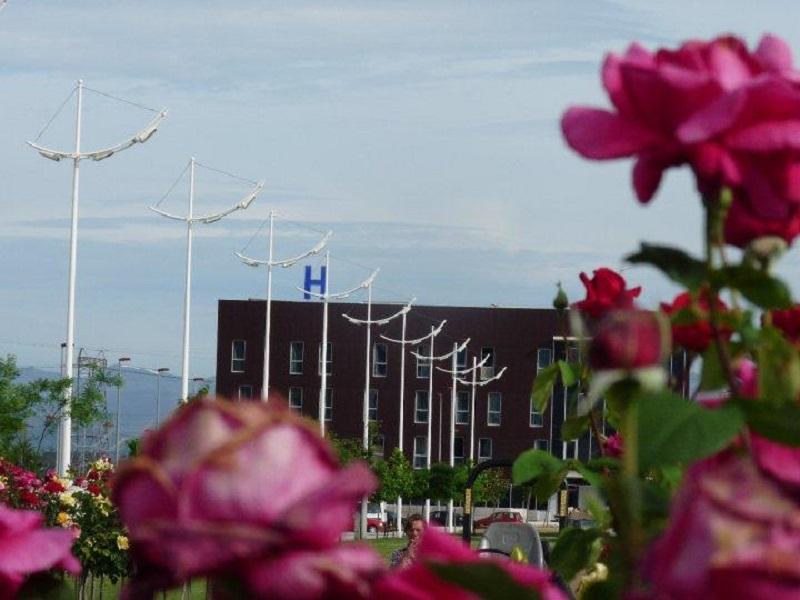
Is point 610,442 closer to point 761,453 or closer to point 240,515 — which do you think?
point 761,453

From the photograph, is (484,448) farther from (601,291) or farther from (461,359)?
(601,291)

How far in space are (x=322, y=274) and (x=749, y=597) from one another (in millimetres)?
56625

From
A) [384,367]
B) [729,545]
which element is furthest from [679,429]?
[384,367]

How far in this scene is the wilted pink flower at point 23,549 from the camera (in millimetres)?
815

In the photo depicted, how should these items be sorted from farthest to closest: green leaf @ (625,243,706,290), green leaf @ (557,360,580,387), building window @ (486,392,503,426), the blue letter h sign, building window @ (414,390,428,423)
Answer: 1. building window @ (414,390,428,423)
2. building window @ (486,392,503,426)
3. the blue letter h sign
4. green leaf @ (557,360,580,387)
5. green leaf @ (625,243,706,290)

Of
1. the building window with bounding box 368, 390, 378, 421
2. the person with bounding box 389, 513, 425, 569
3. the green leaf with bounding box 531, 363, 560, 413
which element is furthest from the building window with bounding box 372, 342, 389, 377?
the green leaf with bounding box 531, 363, 560, 413

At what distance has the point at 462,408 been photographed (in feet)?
247

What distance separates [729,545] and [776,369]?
0.44 m

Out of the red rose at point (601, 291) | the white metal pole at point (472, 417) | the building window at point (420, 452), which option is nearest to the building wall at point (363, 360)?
the building window at point (420, 452)

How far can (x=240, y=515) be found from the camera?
24.9 inches

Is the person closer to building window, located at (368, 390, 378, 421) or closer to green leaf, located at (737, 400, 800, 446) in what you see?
green leaf, located at (737, 400, 800, 446)

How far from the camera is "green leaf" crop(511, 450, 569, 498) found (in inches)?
79.6

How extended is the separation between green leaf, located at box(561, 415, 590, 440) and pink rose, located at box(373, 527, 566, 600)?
1.22 meters

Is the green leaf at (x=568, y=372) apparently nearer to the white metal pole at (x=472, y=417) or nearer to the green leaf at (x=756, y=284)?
the green leaf at (x=756, y=284)
